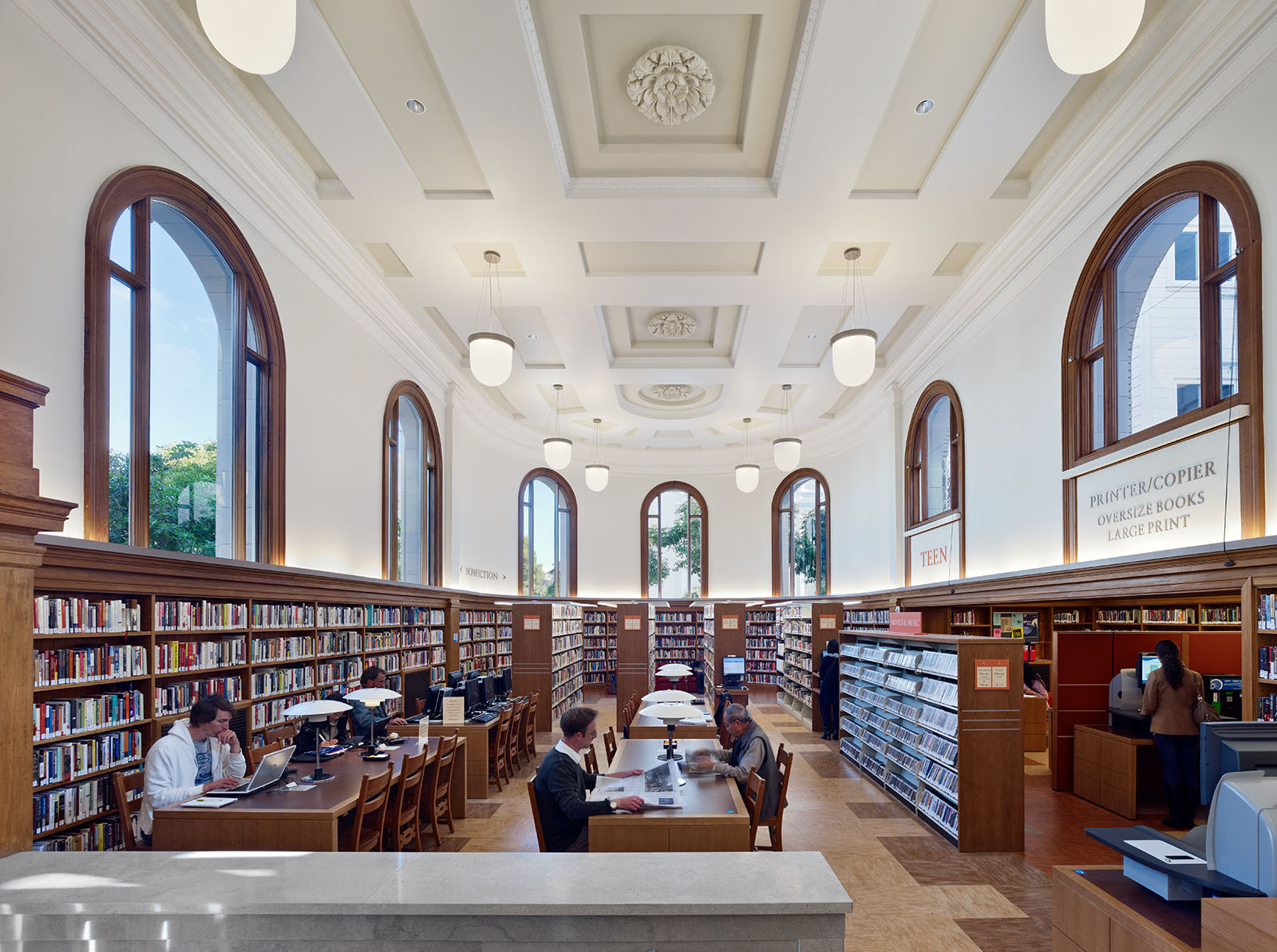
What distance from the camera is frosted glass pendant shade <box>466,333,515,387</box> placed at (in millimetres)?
7781

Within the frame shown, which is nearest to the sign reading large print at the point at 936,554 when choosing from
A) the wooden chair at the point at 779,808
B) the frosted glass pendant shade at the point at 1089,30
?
the wooden chair at the point at 779,808

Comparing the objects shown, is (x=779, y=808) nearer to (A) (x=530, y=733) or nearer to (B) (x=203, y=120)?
(A) (x=530, y=733)

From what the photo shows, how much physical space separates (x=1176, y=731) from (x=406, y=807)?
632 cm

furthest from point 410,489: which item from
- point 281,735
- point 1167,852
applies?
point 1167,852

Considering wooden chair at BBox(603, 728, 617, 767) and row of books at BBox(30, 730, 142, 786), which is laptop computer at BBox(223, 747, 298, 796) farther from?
wooden chair at BBox(603, 728, 617, 767)

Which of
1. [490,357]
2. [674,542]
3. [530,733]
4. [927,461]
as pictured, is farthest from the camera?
[674,542]

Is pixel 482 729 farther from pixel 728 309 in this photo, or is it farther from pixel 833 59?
pixel 833 59

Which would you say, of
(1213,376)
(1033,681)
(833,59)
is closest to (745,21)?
(833,59)

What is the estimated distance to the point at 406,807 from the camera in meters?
5.87

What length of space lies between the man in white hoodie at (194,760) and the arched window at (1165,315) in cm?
672

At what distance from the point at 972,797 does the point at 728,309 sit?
6495mm

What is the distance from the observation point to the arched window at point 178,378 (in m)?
4.84

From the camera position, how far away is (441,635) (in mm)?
11797

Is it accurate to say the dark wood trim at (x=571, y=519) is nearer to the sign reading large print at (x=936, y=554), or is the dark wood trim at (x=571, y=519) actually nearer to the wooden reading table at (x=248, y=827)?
the sign reading large print at (x=936, y=554)
